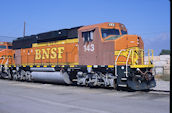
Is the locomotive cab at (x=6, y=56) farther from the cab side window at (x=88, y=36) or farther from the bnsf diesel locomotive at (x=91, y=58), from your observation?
the cab side window at (x=88, y=36)

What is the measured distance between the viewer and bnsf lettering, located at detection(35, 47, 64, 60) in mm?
15500

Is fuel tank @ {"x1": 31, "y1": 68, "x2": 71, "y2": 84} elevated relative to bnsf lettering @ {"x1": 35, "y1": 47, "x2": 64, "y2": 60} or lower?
lower

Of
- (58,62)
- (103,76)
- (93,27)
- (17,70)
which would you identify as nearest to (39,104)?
(103,76)

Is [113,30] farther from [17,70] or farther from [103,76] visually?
[17,70]

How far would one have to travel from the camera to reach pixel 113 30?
1313cm

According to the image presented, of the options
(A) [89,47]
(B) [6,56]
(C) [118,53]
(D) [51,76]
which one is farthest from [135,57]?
(B) [6,56]

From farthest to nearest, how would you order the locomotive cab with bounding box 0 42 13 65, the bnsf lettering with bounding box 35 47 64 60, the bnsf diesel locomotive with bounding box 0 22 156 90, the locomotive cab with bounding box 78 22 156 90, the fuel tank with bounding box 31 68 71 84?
the locomotive cab with bounding box 0 42 13 65, the bnsf lettering with bounding box 35 47 64 60, the fuel tank with bounding box 31 68 71 84, the bnsf diesel locomotive with bounding box 0 22 156 90, the locomotive cab with bounding box 78 22 156 90

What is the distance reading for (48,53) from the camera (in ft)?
53.7

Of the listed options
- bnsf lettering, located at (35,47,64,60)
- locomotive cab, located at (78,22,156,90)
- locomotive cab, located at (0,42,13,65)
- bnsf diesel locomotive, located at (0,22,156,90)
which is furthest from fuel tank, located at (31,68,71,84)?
locomotive cab, located at (0,42,13,65)

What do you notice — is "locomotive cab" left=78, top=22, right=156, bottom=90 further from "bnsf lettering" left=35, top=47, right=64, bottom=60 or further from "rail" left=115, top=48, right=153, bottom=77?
"bnsf lettering" left=35, top=47, right=64, bottom=60

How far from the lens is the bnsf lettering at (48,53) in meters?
15.5

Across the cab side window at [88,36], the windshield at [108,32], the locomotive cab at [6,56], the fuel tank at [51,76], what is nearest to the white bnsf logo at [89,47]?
the cab side window at [88,36]

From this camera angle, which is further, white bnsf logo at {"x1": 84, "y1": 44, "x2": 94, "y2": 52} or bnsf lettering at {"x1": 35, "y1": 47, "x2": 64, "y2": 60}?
bnsf lettering at {"x1": 35, "y1": 47, "x2": 64, "y2": 60}

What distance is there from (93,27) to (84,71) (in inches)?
107
